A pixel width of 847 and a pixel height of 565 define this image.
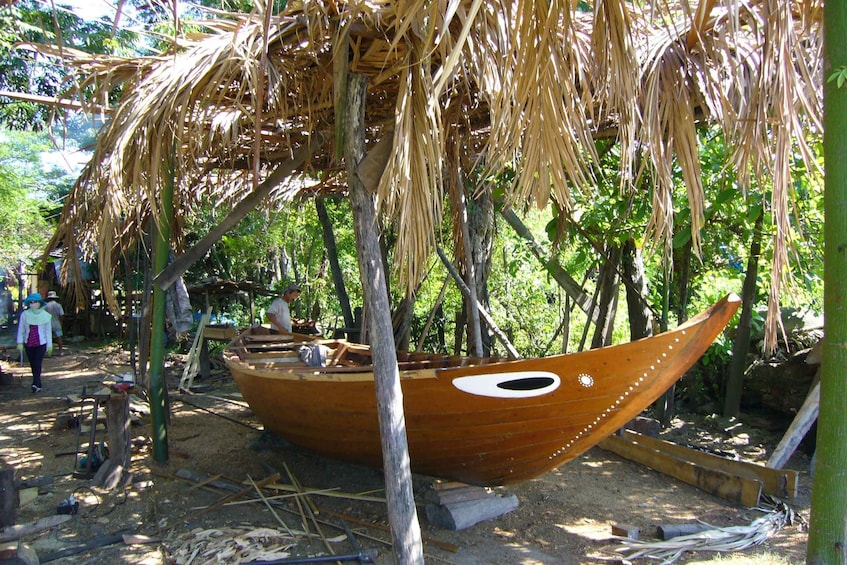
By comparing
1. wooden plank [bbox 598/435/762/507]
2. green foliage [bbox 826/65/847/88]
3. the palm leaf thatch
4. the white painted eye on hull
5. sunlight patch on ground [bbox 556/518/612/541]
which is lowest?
sunlight patch on ground [bbox 556/518/612/541]

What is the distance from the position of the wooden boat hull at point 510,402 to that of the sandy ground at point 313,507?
1.68 feet

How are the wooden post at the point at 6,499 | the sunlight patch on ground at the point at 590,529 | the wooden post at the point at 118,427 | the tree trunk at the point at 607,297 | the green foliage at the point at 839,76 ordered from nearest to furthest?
the green foliage at the point at 839,76 → the wooden post at the point at 6,499 → the sunlight patch on ground at the point at 590,529 → the wooden post at the point at 118,427 → the tree trunk at the point at 607,297

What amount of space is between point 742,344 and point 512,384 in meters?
4.10

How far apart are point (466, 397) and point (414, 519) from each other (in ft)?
3.52

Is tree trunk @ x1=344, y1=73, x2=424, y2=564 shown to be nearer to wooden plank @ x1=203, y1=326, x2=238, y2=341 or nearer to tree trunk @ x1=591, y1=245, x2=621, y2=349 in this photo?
tree trunk @ x1=591, y1=245, x2=621, y2=349

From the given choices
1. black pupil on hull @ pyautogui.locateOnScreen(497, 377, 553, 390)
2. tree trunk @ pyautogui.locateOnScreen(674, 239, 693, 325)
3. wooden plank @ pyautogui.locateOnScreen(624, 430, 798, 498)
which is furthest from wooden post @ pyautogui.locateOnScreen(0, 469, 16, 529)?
tree trunk @ pyautogui.locateOnScreen(674, 239, 693, 325)

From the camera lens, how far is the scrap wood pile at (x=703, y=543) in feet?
13.3

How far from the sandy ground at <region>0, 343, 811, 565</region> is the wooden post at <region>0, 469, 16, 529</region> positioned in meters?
0.19

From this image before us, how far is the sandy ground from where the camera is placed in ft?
13.8

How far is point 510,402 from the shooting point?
417cm

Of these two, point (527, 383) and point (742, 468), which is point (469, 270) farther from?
point (742, 468)

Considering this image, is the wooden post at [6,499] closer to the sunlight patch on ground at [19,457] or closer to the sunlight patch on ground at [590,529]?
the sunlight patch on ground at [19,457]

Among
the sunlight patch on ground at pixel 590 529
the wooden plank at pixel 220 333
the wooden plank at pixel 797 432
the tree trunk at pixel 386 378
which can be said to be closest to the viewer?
the tree trunk at pixel 386 378

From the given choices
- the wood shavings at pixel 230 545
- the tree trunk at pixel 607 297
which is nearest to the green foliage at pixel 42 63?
the wood shavings at pixel 230 545
